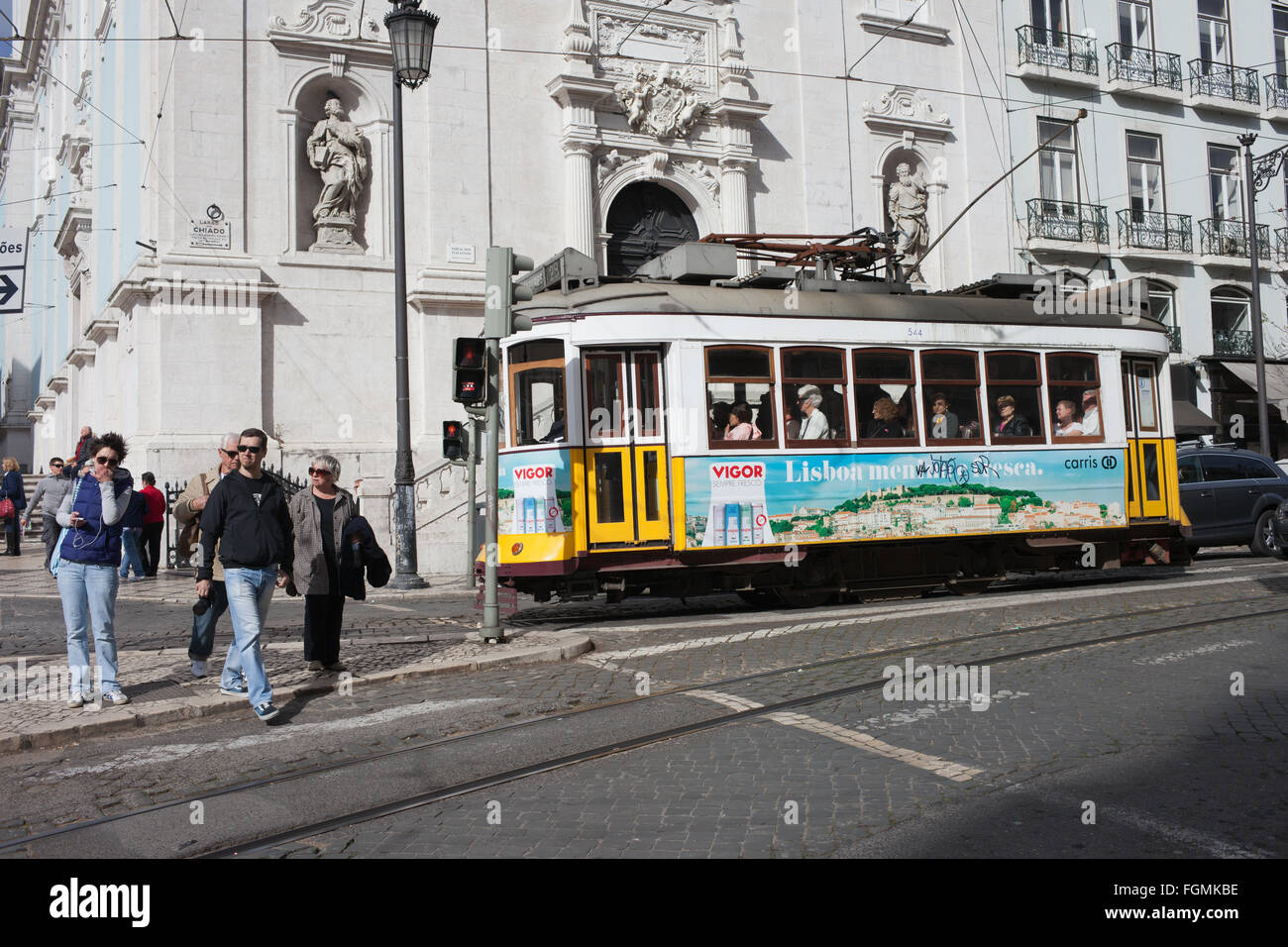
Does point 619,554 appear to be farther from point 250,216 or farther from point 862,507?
point 250,216

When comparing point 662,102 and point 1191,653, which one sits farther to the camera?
point 662,102

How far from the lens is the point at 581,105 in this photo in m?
22.5

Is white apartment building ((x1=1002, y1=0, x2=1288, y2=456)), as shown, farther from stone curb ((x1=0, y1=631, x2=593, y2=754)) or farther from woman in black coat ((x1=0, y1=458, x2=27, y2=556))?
woman in black coat ((x1=0, y1=458, x2=27, y2=556))

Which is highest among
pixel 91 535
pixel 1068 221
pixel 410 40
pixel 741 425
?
pixel 1068 221

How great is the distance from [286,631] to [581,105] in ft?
46.8

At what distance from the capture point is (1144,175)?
97.9 feet

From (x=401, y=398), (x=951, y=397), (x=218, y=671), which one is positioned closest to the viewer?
(x=218, y=671)

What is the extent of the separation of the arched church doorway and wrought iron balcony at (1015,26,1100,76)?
1050cm

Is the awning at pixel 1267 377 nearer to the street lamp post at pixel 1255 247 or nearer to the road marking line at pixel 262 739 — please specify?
the street lamp post at pixel 1255 247

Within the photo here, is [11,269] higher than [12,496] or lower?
higher

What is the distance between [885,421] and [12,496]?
54.0 ft

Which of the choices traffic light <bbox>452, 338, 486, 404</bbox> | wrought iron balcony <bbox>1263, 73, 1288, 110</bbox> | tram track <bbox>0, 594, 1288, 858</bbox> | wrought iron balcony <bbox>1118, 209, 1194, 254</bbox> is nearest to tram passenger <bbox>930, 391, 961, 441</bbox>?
tram track <bbox>0, 594, 1288, 858</bbox>

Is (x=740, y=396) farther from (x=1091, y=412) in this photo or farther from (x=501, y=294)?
(x=1091, y=412)

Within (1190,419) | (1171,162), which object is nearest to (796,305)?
(1190,419)
